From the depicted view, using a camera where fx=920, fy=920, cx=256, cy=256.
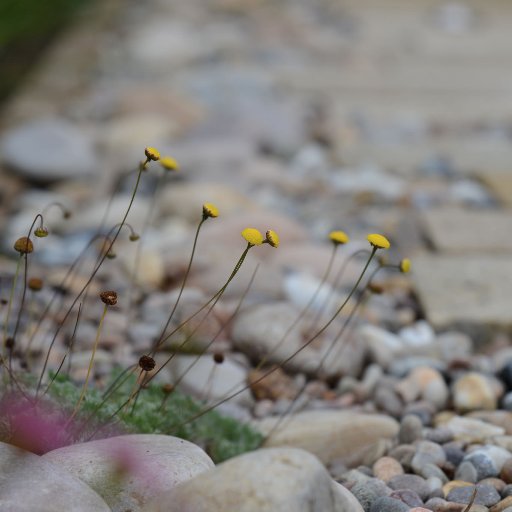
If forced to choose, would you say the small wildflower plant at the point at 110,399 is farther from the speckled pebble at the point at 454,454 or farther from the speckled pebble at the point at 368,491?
the speckled pebble at the point at 454,454

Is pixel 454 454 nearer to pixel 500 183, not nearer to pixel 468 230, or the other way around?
pixel 468 230

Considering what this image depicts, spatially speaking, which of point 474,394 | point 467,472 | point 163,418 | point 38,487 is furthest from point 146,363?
point 474,394

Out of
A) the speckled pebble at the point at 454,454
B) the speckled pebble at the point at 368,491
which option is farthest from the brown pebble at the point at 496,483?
the speckled pebble at the point at 368,491

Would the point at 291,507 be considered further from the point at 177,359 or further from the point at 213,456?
the point at 177,359

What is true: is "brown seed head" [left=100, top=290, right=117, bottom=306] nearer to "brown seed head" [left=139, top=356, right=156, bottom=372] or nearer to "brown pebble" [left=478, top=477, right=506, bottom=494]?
"brown seed head" [left=139, top=356, right=156, bottom=372]

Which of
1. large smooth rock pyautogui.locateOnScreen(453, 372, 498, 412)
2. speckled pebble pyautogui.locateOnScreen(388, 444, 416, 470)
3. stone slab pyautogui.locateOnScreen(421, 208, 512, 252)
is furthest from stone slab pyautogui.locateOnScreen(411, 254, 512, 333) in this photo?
speckled pebble pyautogui.locateOnScreen(388, 444, 416, 470)

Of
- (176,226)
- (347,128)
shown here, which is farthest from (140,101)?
(176,226)
